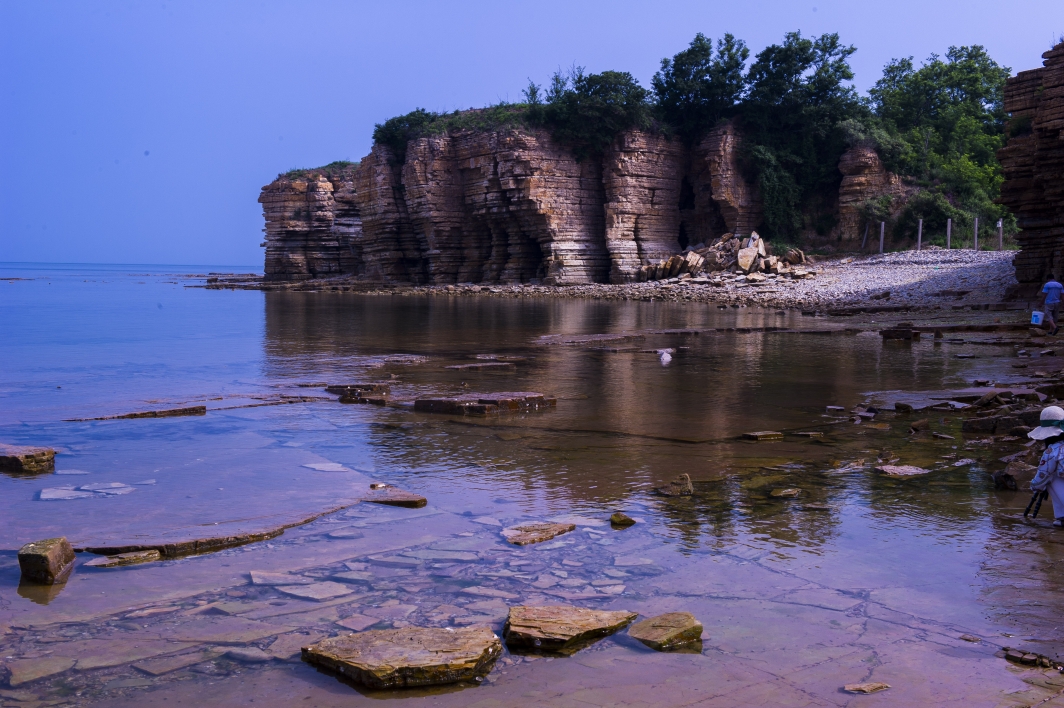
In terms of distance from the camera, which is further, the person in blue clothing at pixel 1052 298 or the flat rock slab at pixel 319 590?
the person in blue clothing at pixel 1052 298

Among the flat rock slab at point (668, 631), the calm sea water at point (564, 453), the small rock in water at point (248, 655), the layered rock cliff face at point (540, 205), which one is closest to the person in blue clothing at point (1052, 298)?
the calm sea water at point (564, 453)

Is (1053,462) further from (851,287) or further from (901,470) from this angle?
(851,287)

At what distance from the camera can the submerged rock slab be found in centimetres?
738

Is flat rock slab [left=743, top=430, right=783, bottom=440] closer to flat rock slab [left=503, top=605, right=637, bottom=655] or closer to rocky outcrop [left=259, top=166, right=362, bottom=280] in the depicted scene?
flat rock slab [left=503, top=605, right=637, bottom=655]

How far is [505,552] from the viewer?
17.3ft

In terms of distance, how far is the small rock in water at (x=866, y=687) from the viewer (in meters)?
3.52

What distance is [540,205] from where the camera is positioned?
45.4m

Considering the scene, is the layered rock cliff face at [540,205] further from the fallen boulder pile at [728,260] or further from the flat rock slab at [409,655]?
the flat rock slab at [409,655]

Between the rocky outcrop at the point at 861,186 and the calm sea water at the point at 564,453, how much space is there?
84.4 feet

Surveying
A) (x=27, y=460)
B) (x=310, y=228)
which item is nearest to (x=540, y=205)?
(x=310, y=228)

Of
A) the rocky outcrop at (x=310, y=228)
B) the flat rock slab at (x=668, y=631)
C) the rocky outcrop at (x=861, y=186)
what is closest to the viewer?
the flat rock slab at (x=668, y=631)

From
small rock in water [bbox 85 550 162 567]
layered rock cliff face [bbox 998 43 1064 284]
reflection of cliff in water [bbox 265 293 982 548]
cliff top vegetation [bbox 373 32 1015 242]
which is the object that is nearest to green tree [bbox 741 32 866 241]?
cliff top vegetation [bbox 373 32 1015 242]

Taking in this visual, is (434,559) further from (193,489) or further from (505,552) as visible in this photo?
(193,489)

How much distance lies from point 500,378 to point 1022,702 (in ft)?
34.1
